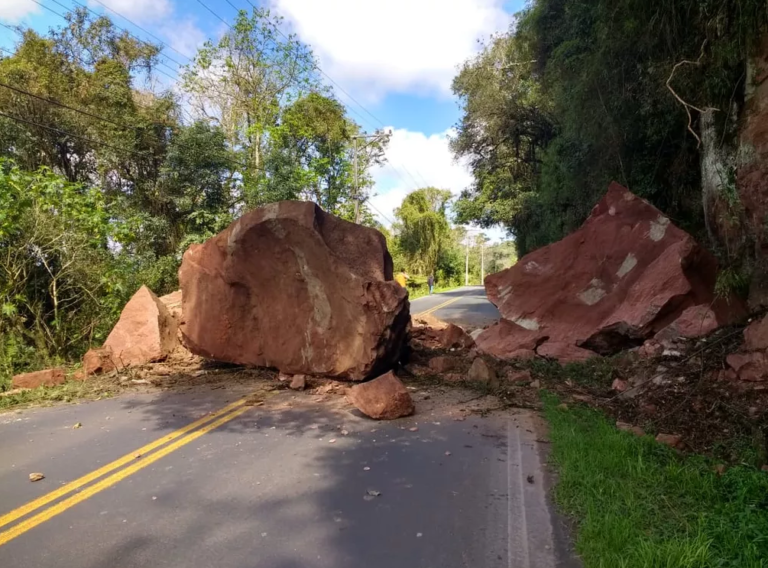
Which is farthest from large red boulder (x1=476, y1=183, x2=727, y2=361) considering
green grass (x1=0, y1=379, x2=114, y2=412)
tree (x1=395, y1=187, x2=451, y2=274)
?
tree (x1=395, y1=187, x2=451, y2=274)

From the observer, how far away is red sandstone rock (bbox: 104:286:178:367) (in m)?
10.2

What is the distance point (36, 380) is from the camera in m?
8.87

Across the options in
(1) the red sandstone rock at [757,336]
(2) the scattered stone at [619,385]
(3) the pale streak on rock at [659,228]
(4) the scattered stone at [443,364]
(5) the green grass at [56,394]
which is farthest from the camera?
(3) the pale streak on rock at [659,228]

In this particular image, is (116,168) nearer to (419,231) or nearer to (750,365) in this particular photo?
(750,365)

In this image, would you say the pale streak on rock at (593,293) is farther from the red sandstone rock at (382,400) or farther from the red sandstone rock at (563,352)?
the red sandstone rock at (382,400)

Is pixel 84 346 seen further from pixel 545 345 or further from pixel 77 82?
pixel 77 82

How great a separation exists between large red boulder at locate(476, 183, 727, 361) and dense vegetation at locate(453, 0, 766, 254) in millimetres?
915

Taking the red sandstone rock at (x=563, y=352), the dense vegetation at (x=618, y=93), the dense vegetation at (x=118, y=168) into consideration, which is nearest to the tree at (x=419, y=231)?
the dense vegetation at (x=118, y=168)

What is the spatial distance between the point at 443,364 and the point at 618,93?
6276 millimetres

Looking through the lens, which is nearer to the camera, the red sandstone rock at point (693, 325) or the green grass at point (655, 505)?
the green grass at point (655, 505)

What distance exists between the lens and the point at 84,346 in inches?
472

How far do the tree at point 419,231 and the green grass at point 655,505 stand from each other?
43.6 m

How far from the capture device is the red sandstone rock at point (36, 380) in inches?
→ 346

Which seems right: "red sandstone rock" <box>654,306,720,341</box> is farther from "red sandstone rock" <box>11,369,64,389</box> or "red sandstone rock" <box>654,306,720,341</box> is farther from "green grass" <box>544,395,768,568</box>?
"red sandstone rock" <box>11,369,64,389</box>
